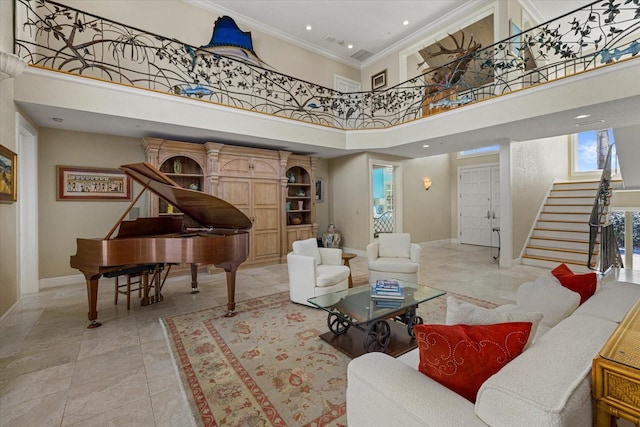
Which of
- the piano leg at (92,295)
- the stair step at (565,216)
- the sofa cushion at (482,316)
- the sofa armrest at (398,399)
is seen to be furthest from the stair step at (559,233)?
the piano leg at (92,295)

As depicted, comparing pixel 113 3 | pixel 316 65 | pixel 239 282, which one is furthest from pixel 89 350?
pixel 316 65

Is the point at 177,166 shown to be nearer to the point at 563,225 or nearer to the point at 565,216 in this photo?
the point at 563,225

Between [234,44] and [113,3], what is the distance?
2.34 meters

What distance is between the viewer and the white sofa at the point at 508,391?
80 centimetres

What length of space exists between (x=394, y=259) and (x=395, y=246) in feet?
0.76

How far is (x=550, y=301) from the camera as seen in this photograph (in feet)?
5.78

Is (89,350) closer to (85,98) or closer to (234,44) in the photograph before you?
(85,98)

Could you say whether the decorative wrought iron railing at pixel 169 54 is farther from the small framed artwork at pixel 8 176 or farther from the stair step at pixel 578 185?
the stair step at pixel 578 185

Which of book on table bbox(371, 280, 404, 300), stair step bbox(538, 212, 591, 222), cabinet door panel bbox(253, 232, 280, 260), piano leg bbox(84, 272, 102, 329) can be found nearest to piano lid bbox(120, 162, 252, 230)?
piano leg bbox(84, 272, 102, 329)

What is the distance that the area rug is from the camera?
180 centimetres

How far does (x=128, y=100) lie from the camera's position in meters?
4.09


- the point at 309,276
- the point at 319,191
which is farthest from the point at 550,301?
the point at 319,191

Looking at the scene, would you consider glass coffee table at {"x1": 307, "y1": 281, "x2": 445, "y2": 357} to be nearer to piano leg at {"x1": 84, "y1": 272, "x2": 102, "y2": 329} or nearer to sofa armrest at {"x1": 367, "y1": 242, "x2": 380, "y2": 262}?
sofa armrest at {"x1": 367, "y1": 242, "x2": 380, "y2": 262}

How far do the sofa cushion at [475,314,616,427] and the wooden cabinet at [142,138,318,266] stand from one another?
5465 mm
